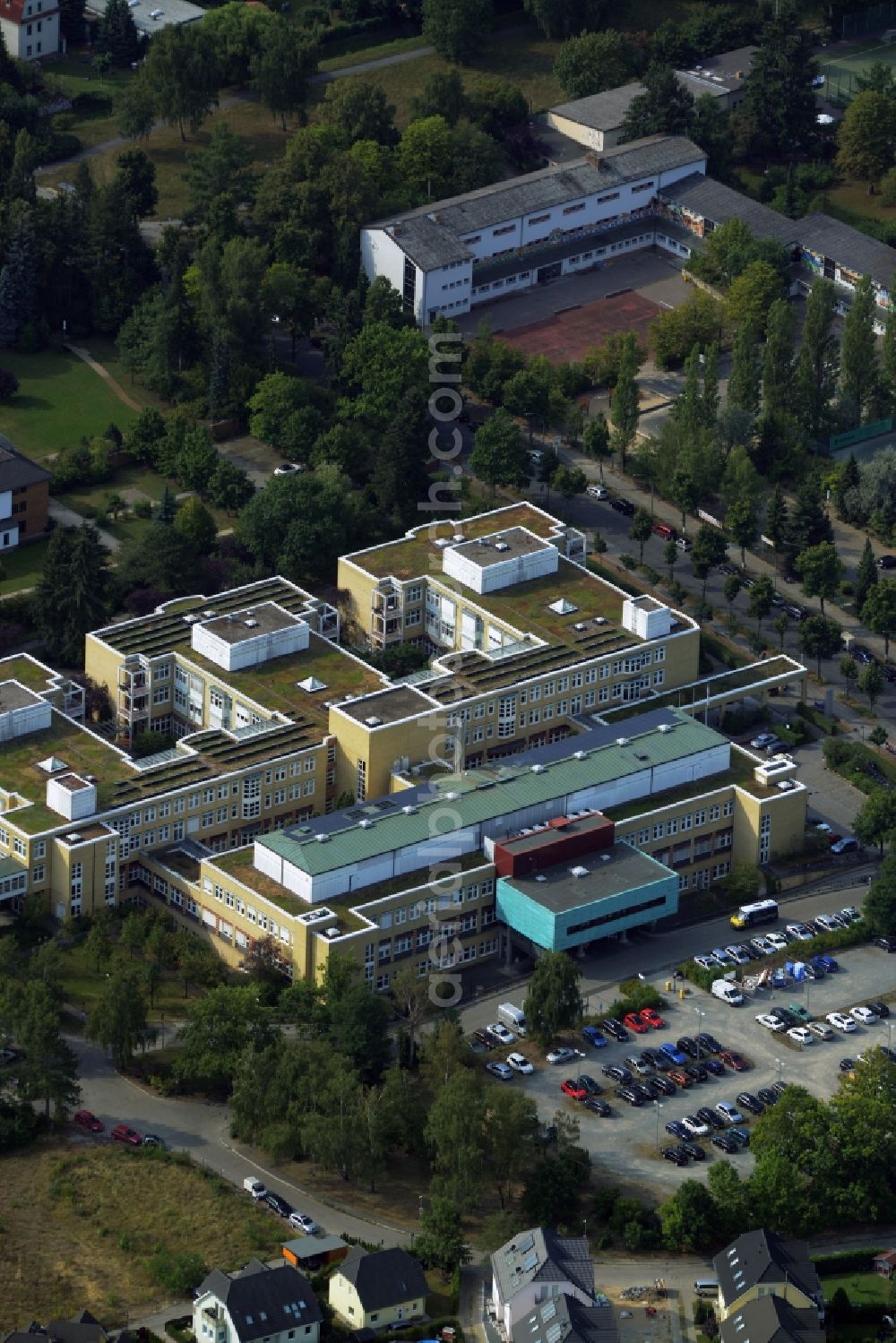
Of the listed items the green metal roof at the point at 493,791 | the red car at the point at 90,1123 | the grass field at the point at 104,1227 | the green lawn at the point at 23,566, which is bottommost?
the red car at the point at 90,1123

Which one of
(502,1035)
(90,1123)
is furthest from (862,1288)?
(90,1123)

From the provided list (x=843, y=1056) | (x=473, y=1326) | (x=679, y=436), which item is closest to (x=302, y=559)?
(x=679, y=436)

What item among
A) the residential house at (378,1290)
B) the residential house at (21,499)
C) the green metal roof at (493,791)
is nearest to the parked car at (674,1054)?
the green metal roof at (493,791)

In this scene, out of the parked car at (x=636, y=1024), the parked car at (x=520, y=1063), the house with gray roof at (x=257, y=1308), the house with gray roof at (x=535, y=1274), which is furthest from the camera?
the parked car at (x=636, y=1024)

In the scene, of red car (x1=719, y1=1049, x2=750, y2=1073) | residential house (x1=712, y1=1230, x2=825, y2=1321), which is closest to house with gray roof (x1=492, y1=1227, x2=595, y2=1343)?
residential house (x1=712, y1=1230, x2=825, y2=1321)

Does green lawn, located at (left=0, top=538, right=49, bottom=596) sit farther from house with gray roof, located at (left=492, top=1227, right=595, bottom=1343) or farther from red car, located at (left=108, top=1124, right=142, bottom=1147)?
house with gray roof, located at (left=492, top=1227, right=595, bottom=1343)

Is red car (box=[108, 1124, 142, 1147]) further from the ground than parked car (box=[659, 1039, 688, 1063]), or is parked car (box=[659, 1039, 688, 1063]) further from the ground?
red car (box=[108, 1124, 142, 1147])

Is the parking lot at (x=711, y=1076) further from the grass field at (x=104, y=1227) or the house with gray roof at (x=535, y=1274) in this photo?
the grass field at (x=104, y=1227)

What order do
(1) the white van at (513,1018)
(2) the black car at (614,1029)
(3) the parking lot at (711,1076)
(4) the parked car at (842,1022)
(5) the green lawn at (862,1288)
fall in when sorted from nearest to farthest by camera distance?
(5) the green lawn at (862,1288) → (3) the parking lot at (711,1076) → (2) the black car at (614,1029) → (1) the white van at (513,1018) → (4) the parked car at (842,1022)

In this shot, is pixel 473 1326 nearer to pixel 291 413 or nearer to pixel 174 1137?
pixel 174 1137
